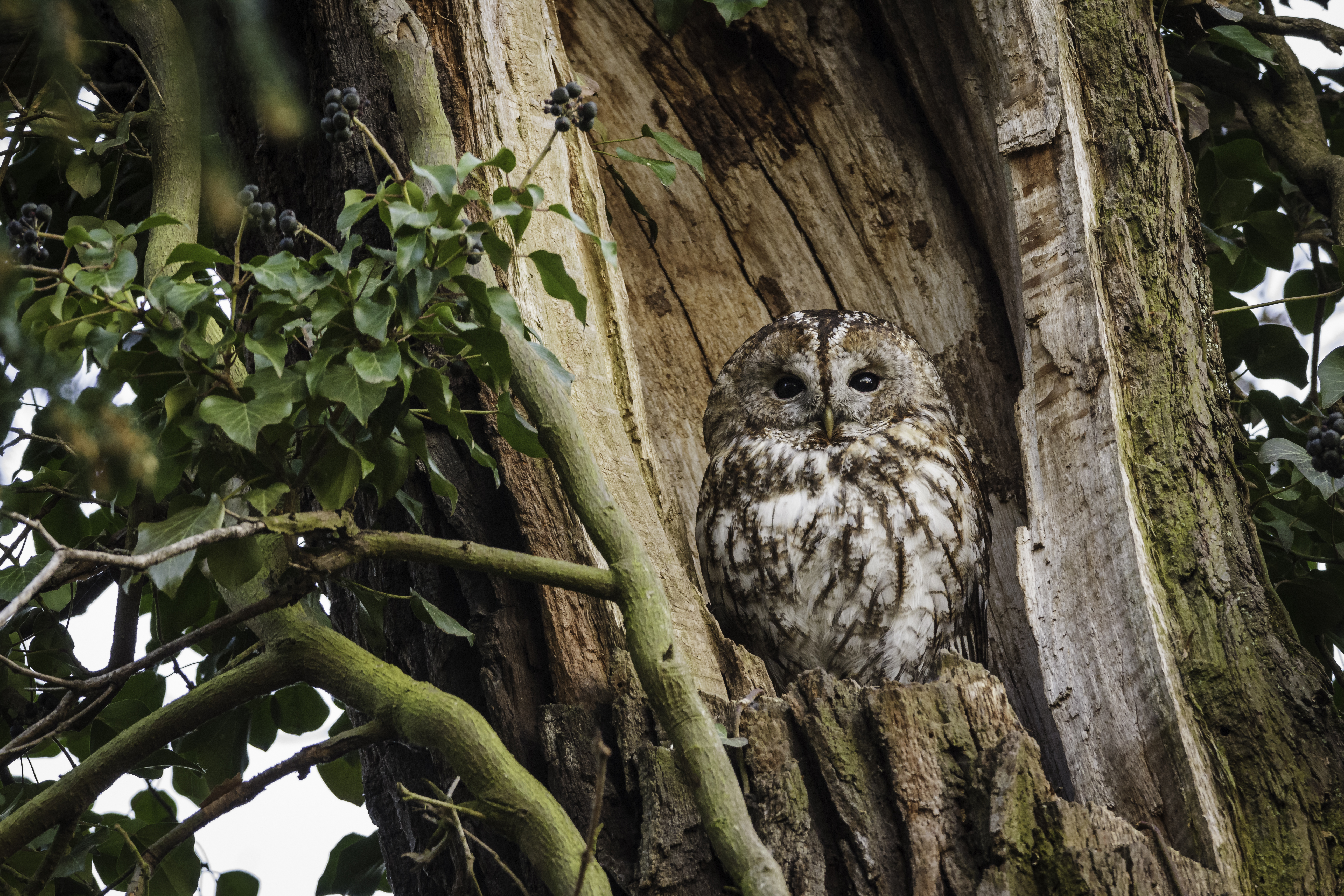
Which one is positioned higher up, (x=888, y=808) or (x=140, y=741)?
(x=140, y=741)

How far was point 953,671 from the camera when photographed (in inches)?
59.3

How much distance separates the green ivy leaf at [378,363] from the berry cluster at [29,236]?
0.47m

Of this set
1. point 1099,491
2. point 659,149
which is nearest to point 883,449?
point 1099,491

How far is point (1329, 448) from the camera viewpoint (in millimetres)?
1815

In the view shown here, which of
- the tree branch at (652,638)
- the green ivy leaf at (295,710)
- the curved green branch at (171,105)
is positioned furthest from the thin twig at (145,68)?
the green ivy leaf at (295,710)

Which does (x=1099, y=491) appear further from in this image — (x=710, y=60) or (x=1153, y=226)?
(x=710, y=60)

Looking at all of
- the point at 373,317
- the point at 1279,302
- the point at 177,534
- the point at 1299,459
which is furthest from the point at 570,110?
the point at 1279,302

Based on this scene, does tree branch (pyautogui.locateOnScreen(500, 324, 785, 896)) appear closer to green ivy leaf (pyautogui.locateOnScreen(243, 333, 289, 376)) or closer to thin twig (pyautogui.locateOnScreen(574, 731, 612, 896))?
thin twig (pyautogui.locateOnScreen(574, 731, 612, 896))

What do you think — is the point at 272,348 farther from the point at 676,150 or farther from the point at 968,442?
the point at 968,442

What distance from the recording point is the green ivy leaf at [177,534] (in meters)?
1.11

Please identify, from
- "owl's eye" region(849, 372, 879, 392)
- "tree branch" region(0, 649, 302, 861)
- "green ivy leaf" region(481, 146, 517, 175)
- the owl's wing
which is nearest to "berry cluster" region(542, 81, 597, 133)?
"green ivy leaf" region(481, 146, 517, 175)

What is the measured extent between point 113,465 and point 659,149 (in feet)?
5.15

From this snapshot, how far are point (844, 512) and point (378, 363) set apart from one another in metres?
1.19

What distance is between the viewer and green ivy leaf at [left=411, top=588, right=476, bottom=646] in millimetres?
1478
